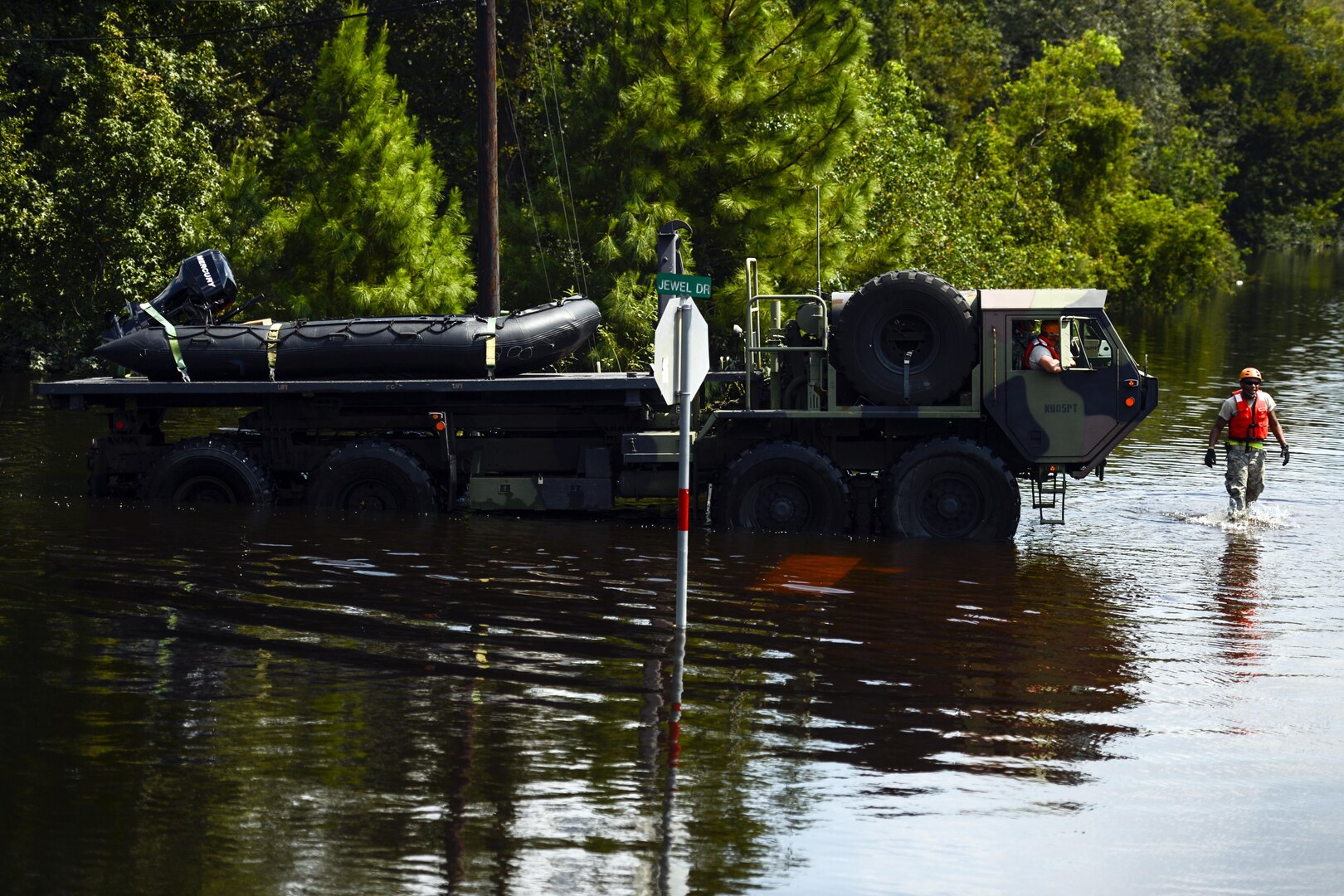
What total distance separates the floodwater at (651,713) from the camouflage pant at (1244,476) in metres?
1.39

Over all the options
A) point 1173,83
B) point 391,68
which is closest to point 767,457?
point 391,68

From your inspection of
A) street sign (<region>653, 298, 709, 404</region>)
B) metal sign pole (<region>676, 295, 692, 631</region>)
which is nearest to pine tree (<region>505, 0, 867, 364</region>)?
street sign (<region>653, 298, 709, 404</region>)

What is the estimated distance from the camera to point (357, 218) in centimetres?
2814

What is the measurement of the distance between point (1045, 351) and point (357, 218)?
14830 millimetres

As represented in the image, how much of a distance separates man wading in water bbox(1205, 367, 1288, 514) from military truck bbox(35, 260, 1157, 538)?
1996mm

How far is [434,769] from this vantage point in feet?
28.1

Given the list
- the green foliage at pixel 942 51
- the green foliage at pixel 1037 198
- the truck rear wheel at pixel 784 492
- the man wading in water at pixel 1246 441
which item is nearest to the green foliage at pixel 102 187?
the green foliage at pixel 1037 198

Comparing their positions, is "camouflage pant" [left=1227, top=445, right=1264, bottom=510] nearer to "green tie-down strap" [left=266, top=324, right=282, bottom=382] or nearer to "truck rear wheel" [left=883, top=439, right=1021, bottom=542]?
"truck rear wheel" [left=883, top=439, right=1021, bottom=542]

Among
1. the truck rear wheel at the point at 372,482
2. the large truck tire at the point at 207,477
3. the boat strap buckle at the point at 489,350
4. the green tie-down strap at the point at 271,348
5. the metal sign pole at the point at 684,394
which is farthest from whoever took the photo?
the large truck tire at the point at 207,477

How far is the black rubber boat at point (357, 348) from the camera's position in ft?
56.6

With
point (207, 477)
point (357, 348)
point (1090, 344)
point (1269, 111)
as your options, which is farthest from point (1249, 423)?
point (1269, 111)

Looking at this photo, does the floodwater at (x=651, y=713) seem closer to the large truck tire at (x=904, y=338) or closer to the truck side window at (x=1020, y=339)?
the large truck tire at (x=904, y=338)

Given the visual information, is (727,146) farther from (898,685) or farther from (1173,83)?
(1173,83)

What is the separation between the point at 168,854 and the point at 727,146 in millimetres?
21016
